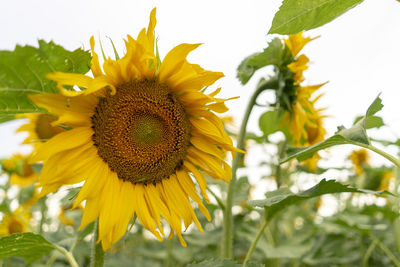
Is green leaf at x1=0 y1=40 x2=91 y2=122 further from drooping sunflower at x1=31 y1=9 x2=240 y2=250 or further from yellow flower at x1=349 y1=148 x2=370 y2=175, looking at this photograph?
yellow flower at x1=349 y1=148 x2=370 y2=175

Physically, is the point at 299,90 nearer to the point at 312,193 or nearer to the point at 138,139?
the point at 312,193

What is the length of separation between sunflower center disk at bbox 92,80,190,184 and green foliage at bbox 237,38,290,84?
2.06 ft

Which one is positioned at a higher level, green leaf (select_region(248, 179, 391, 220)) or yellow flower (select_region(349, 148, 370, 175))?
green leaf (select_region(248, 179, 391, 220))

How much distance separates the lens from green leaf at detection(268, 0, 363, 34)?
3.50 feet

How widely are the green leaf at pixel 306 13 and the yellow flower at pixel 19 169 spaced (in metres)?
2.52

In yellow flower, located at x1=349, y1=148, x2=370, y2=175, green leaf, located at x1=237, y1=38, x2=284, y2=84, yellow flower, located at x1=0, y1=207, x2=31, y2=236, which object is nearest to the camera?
green leaf, located at x1=237, y1=38, x2=284, y2=84

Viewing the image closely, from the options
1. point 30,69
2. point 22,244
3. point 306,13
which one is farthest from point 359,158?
point 30,69

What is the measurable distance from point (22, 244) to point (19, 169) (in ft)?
6.92

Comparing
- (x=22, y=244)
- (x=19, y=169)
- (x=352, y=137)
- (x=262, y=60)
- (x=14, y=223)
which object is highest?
(x=262, y=60)

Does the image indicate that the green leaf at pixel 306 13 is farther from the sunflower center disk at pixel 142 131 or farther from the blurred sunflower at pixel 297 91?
the blurred sunflower at pixel 297 91

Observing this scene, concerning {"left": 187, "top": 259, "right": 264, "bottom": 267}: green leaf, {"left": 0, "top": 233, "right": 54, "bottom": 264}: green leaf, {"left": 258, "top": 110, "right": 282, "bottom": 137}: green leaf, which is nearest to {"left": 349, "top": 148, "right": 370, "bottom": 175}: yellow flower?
{"left": 258, "top": 110, "right": 282, "bottom": 137}: green leaf

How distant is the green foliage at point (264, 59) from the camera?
180 centimetres

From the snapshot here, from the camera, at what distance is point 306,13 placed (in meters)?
1.09

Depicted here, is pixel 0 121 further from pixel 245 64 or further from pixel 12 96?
pixel 245 64
